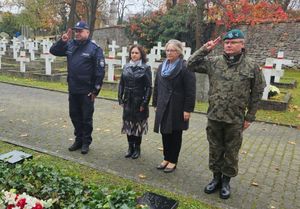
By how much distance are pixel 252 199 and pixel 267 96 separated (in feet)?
18.9

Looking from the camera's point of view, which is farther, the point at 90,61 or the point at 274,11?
the point at 274,11

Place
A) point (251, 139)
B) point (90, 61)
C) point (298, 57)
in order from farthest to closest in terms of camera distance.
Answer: point (298, 57), point (251, 139), point (90, 61)

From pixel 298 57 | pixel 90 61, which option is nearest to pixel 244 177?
pixel 90 61

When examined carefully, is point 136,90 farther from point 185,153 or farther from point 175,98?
point 185,153

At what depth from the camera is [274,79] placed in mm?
13000

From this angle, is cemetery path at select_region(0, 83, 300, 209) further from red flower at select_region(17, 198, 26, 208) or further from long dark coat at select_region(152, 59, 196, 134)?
red flower at select_region(17, 198, 26, 208)

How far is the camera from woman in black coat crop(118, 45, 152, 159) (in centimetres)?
487

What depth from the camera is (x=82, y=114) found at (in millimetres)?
5375

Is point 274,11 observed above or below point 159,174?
above

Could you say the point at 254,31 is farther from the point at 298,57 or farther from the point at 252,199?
the point at 252,199

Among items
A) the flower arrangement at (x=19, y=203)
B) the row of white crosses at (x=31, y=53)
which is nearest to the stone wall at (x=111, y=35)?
the row of white crosses at (x=31, y=53)

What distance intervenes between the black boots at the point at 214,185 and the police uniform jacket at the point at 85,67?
2223mm

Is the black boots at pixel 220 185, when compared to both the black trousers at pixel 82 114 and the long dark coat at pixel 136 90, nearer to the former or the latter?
the long dark coat at pixel 136 90

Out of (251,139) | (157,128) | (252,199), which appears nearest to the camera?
(252,199)
